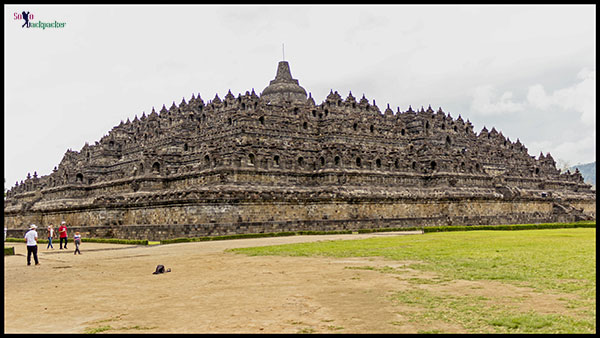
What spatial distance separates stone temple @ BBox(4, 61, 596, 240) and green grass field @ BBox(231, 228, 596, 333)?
18.0 metres

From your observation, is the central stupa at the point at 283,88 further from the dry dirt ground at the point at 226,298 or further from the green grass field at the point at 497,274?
the dry dirt ground at the point at 226,298

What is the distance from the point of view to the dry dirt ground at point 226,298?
10719mm

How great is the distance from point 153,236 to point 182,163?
1830 cm

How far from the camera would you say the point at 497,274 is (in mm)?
16047

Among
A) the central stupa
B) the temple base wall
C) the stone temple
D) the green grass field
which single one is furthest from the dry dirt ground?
the central stupa

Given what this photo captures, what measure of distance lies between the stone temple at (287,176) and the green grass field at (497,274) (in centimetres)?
1804

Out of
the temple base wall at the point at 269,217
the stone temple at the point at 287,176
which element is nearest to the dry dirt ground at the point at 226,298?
the temple base wall at the point at 269,217

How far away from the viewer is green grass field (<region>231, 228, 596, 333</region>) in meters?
10.2

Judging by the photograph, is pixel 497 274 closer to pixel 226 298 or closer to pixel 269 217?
pixel 226 298

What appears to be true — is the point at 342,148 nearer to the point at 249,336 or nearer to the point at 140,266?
the point at 140,266

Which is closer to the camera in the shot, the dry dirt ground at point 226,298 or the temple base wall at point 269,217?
the dry dirt ground at point 226,298

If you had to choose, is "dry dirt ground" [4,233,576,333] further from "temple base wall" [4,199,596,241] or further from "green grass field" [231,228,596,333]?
"temple base wall" [4,199,596,241]

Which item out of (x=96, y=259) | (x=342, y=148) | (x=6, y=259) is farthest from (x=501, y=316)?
(x=342, y=148)

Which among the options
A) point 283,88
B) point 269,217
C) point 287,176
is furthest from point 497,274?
point 283,88
